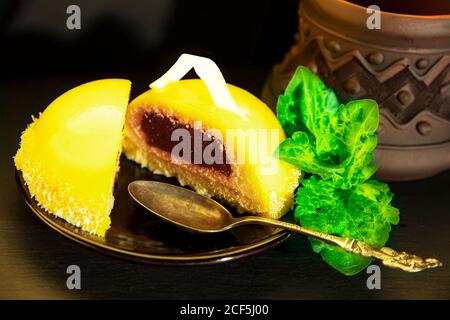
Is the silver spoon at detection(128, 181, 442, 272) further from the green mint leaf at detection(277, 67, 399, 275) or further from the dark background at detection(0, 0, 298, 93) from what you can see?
the dark background at detection(0, 0, 298, 93)

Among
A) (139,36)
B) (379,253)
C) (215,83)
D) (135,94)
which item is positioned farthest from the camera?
(139,36)

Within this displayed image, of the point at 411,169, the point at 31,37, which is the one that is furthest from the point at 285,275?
the point at 31,37

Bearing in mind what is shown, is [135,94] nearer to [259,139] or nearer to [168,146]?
[168,146]

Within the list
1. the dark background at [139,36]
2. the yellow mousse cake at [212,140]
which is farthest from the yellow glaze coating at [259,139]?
the dark background at [139,36]

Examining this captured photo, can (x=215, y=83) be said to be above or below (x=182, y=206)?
above

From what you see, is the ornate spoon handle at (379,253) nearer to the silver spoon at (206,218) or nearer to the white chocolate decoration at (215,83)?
the silver spoon at (206,218)

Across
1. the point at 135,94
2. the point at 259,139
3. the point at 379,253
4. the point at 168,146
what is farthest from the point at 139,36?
the point at 379,253
